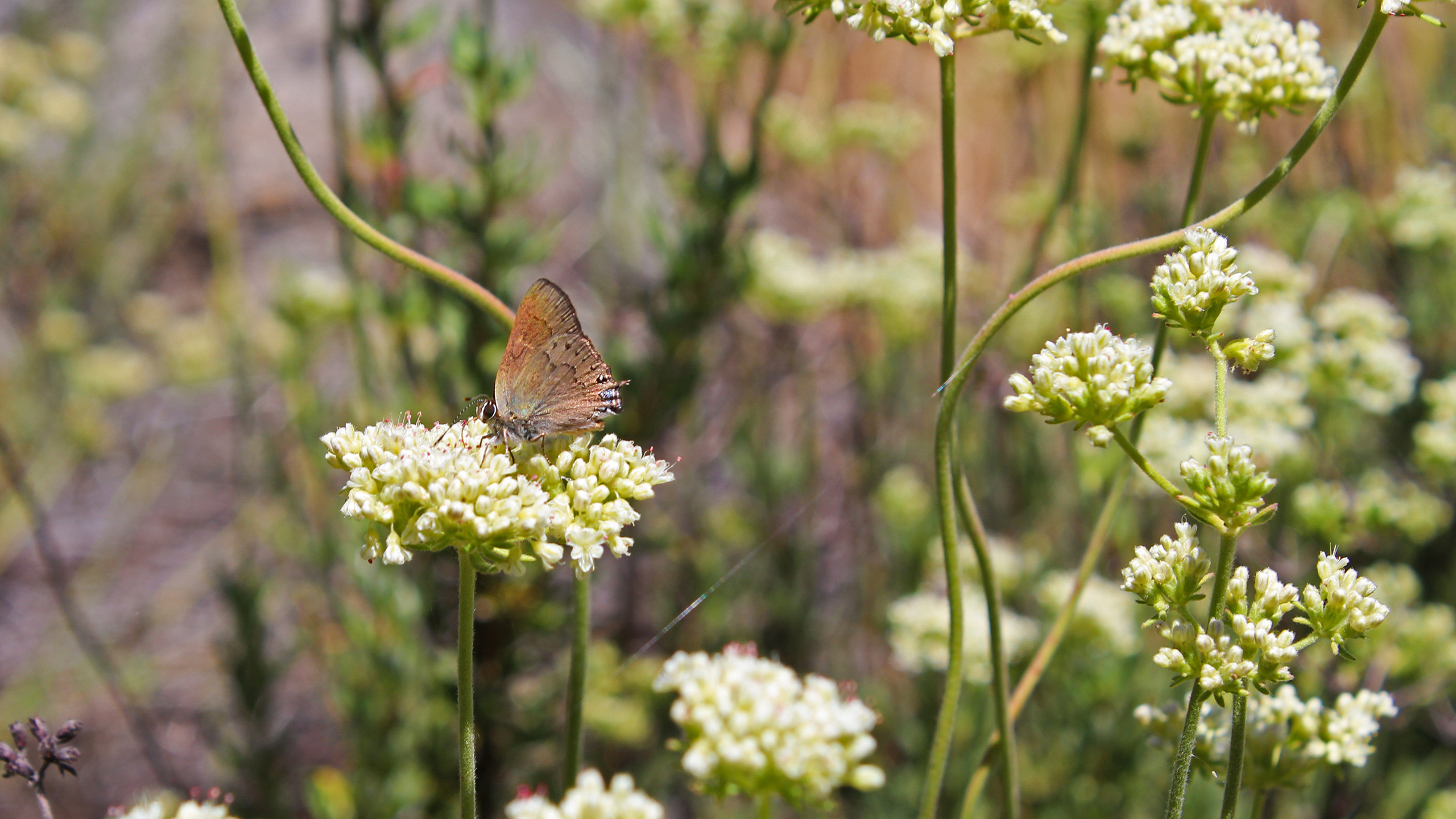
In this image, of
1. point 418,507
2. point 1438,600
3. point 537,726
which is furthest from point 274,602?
point 1438,600

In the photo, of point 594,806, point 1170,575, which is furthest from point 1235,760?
point 594,806

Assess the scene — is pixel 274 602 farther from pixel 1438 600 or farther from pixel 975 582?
pixel 1438 600

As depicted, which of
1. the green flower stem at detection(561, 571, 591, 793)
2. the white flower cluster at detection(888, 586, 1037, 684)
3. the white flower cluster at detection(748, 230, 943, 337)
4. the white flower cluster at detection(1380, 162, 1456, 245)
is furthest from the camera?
the white flower cluster at detection(748, 230, 943, 337)

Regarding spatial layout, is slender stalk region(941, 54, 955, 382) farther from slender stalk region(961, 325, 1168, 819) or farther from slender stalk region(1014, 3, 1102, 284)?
slender stalk region(1014, 3, 1102, 284)

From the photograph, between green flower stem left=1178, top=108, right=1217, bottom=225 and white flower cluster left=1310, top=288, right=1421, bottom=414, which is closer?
green flower stem left=1178, top=108, right=1217, bottom=225

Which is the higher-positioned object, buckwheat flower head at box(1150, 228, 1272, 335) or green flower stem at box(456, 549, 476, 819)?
buckwheat flower head at box(1150, 228, 1272, 335)

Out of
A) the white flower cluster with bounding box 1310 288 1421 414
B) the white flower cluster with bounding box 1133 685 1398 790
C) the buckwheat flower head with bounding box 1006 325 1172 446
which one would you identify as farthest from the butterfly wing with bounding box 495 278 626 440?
the white flower cluster with bounding box 1310 288 1421 414

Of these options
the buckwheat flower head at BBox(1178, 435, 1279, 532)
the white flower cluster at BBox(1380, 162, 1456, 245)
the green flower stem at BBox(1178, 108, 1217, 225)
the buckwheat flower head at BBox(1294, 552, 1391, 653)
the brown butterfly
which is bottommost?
the buckwheat flower head at BBox(1294, 552, 1391, 653)

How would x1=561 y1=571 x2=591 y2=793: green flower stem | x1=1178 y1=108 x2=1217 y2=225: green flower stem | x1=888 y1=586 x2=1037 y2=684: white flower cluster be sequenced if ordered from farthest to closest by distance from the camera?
x1=888 y1=586 x2=1037 y2=684: white flower cluster → x1=1178 y1=108 x2=1217 y2=225: green flower stem → x1=561 y1=571 x2=591 y2=793: green flower stem
